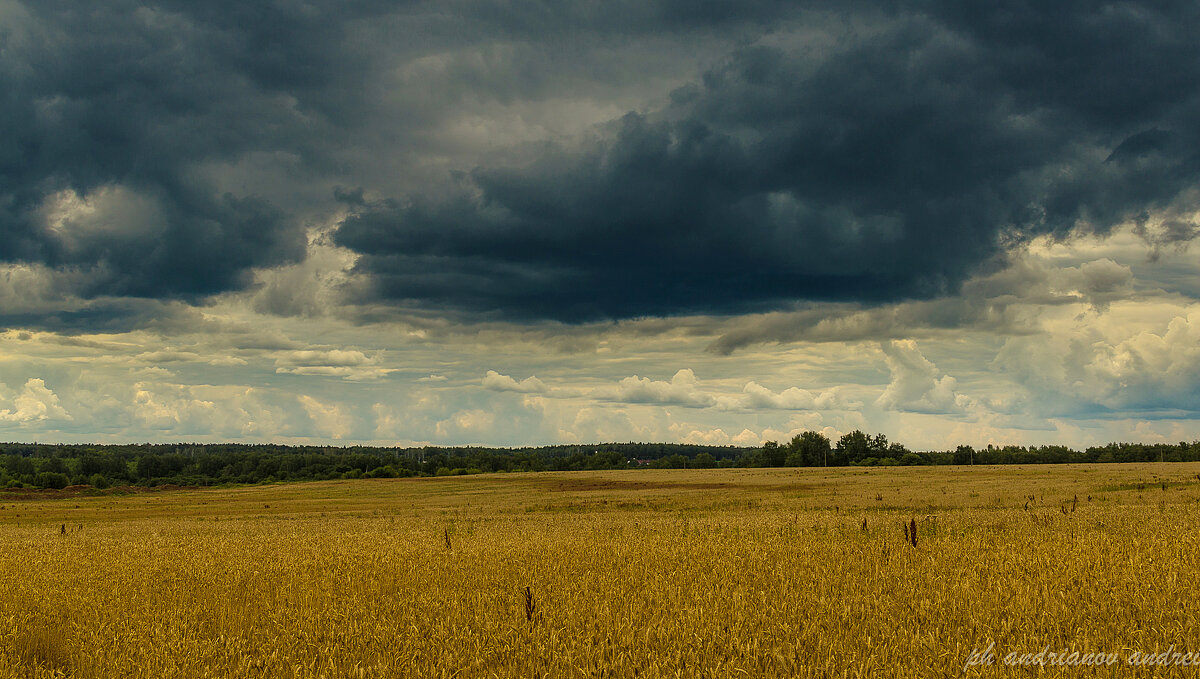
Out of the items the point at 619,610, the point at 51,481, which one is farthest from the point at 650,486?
the point at 51,481

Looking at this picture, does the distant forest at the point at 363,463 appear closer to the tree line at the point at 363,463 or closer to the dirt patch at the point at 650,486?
the tree line at the point at 363,463

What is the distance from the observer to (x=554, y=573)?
455 inches

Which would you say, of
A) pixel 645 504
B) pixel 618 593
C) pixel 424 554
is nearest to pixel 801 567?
pixel 618 593

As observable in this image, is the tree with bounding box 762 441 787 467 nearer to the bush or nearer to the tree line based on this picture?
the tree line

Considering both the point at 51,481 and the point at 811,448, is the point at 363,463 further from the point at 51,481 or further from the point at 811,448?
the point at 811,448

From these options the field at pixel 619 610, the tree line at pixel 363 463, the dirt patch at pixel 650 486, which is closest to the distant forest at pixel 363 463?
the tree line at pixel 363 463

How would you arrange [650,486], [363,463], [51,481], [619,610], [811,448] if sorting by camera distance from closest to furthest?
[619,610], [650,486], [51,481], [363,463], [811,448]

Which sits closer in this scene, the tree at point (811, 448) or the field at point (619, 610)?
the field at point (619, 610)

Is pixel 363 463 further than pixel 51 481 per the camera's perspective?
Yes

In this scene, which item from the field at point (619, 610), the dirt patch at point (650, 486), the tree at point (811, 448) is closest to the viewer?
the field at point (619, 610)

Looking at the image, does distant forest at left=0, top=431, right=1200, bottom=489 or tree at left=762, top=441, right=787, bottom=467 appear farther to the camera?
tree at left=762, top=441, right=787, bottom=467

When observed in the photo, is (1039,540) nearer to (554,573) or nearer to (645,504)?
(554,573)

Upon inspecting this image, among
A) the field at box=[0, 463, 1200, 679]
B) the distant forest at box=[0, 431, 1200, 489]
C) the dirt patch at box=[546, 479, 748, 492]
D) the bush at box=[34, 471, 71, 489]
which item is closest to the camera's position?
the field at box=[0, 463, 1200, 679]

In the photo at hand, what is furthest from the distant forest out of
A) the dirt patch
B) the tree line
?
the dirt patch
